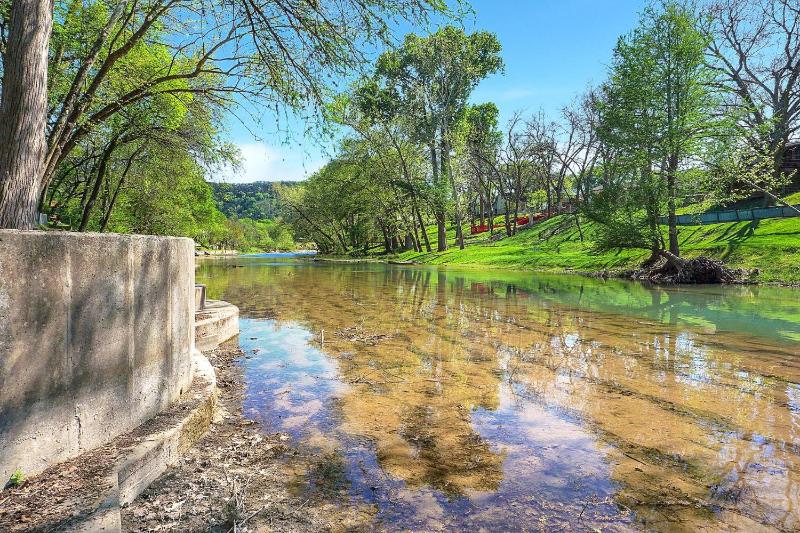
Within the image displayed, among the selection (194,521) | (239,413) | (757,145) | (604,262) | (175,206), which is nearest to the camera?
(194,521)

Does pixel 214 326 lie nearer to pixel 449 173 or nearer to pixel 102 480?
pixel 102 480

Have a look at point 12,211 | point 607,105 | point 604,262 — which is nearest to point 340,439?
point 12,211

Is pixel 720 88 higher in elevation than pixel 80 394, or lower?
higher

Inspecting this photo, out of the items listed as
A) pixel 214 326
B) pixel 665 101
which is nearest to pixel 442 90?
pixel 665 101

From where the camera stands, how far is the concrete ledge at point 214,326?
7.84 metres

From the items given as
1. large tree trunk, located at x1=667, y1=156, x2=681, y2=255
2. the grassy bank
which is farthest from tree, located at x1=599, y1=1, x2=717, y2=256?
the grassy bank

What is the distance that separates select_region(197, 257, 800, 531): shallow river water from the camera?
3154 mm

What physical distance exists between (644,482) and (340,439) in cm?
242

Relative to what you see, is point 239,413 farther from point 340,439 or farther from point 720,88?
point 720,88

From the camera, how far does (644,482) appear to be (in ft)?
11.3

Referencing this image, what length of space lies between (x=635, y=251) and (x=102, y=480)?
3042cm

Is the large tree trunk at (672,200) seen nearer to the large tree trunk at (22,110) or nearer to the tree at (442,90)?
the tree at (442,90)

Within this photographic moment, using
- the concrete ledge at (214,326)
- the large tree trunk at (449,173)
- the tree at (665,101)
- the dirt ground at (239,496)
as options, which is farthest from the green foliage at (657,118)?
the dirt ground at (239,496)

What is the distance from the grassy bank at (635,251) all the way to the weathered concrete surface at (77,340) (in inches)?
943
